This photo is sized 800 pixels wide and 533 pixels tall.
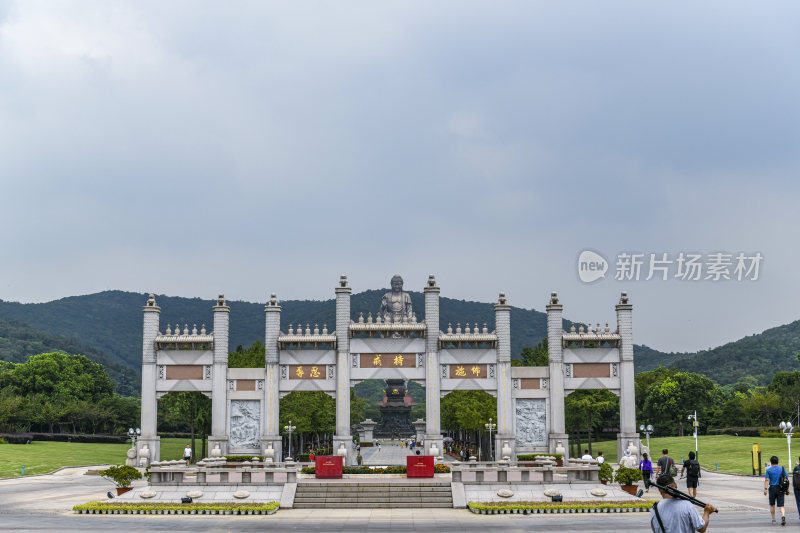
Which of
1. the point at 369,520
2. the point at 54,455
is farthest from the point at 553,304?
the point at 54,455

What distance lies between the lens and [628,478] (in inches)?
1412

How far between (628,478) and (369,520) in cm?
1281

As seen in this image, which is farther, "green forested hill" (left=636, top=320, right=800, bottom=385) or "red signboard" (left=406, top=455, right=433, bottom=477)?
"green forested hill" (left=636, top=320, right=800, bottom=385)

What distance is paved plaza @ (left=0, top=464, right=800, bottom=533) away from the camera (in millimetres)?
27625

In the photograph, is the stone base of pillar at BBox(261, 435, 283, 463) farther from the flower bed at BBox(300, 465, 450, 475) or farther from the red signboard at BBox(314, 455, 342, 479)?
the red signboard at BBox(314, 455, 342, 479)

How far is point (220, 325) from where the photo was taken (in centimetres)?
5422

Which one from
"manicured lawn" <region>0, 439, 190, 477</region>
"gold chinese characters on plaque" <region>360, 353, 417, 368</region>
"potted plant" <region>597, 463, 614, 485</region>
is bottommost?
"manicured lawn" <region>0, 439, 190, 477</region>

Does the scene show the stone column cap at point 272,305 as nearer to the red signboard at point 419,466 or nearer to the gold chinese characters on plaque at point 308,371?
the gold chinese characters on plaque at point 308,371

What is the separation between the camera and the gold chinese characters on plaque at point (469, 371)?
53.4 m

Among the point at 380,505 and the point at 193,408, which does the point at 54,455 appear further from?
the point at 380,505

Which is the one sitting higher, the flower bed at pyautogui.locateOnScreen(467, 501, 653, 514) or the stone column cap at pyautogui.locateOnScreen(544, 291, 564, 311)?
the stone column cap at pyautogui.locateOnScreen(544, 291, 564, 311)

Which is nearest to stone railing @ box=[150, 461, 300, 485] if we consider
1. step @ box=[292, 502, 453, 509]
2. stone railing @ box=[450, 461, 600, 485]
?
step @ box=[292, 502, 453, 509]

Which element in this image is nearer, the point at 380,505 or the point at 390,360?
the point at 380,505

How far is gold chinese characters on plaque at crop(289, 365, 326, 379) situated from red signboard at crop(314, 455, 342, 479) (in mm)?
12976
